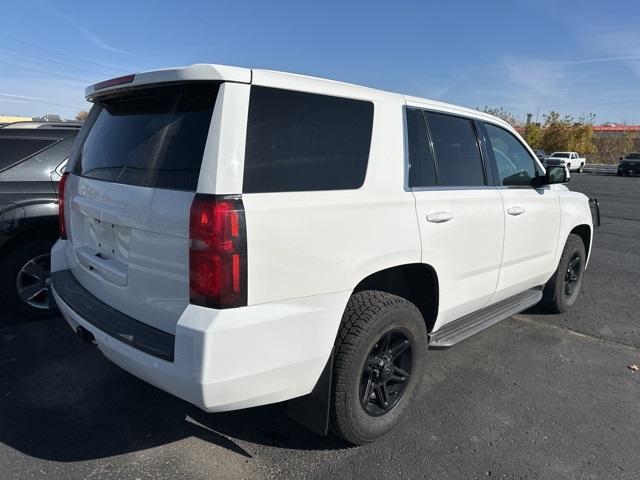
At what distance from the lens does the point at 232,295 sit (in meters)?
2.00

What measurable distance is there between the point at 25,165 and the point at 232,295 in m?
3.21

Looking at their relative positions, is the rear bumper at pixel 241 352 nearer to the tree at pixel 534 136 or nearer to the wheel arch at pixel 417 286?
the wheel arch at pixel 417 286

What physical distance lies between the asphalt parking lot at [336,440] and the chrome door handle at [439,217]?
1.25 metres

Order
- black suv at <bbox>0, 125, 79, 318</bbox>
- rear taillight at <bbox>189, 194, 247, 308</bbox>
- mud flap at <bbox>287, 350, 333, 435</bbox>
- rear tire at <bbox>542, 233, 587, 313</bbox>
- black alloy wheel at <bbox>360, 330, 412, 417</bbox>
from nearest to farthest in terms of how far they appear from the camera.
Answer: rear taillight at <bbox>189, 194, 247, 308</bbox>, mud flap at <bbox>287, 350, 333, 435</bbox>, black alloy wheel at <bbox>360, 330, 412, 417</bbox>, black suv at <bbox>0, 125, 79, 318</bbox>, rear tire at <bbox>542, 233, 587, 313</bbox>

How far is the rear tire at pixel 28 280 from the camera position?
408 cm

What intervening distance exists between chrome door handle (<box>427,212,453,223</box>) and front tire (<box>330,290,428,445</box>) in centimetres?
50

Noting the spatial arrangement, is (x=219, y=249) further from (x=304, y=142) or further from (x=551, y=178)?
(x=551, y=178)

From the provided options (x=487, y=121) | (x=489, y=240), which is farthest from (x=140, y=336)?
(x=487, y=121)

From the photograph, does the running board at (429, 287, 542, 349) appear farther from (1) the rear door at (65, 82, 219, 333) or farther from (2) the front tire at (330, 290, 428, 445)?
(1) the rear door at (65, 82, 219, 333)

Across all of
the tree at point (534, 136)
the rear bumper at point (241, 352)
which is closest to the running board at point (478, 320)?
the rear bumper at point (241, 352)

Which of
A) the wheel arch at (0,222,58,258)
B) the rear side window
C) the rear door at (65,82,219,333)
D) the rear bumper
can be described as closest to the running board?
the rear bumper

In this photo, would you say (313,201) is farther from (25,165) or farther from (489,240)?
(25,165)

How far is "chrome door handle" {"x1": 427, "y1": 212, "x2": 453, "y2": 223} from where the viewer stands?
2.83m

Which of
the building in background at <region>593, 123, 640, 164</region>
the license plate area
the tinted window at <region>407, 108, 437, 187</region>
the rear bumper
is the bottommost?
the rear bumper
